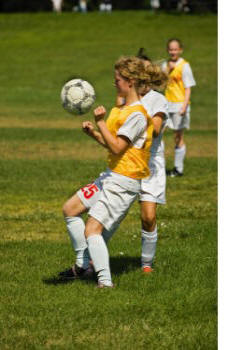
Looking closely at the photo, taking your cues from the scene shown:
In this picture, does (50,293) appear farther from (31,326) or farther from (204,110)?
(204,110)

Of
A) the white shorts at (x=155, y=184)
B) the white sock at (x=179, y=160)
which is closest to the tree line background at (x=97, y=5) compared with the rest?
the white sock at (x=179, y=160)

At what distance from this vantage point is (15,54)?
47969 mm

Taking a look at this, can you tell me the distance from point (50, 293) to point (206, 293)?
4.22 feet

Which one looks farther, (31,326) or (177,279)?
(177,279)

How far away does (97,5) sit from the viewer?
78.2 meters

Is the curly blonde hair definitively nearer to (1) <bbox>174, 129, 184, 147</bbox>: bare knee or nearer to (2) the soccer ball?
(2) the soccer ball

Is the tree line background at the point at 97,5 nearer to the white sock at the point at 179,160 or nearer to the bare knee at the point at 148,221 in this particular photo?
the white sock at the point at 179,160

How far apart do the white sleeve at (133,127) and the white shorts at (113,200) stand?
356mm

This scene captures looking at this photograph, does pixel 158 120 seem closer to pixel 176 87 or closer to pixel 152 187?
pixel 152 187

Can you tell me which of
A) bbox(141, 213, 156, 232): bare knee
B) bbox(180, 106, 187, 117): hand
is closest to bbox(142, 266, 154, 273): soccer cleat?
bbox(141, 213, 156, 232): bare knee

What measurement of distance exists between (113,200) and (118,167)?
0.93 ft

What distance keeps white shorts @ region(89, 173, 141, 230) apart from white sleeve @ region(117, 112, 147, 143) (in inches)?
14.0
